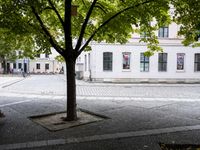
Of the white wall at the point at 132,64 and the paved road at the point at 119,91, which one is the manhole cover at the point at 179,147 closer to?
the paved road at the point at 119,91

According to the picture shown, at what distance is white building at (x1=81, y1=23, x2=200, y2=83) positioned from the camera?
2858cm

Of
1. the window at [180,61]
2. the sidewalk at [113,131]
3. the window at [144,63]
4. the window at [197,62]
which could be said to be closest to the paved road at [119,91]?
the sidewalk at [113,131]

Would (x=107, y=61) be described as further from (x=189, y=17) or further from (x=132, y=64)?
(x=189, y=17)

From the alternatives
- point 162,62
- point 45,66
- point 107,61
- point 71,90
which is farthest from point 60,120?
point 45,66

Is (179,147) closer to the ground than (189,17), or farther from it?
closer to the ground

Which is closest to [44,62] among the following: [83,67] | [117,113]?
[83,67]

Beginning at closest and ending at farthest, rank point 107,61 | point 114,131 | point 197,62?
point 114,131 → point 107,61 → point 197,62

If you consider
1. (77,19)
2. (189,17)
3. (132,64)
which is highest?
(77,19)

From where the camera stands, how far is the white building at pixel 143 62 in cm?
2858

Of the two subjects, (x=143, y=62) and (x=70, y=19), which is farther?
(x=143, y=62)

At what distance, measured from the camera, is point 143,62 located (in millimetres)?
29000

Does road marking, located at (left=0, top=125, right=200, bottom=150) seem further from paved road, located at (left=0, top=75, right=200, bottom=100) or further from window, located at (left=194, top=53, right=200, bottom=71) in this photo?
window, located at (left=194, top=53, right=200, bottom=71)

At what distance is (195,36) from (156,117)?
3.19 m

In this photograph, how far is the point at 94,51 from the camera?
2842 centimetres
